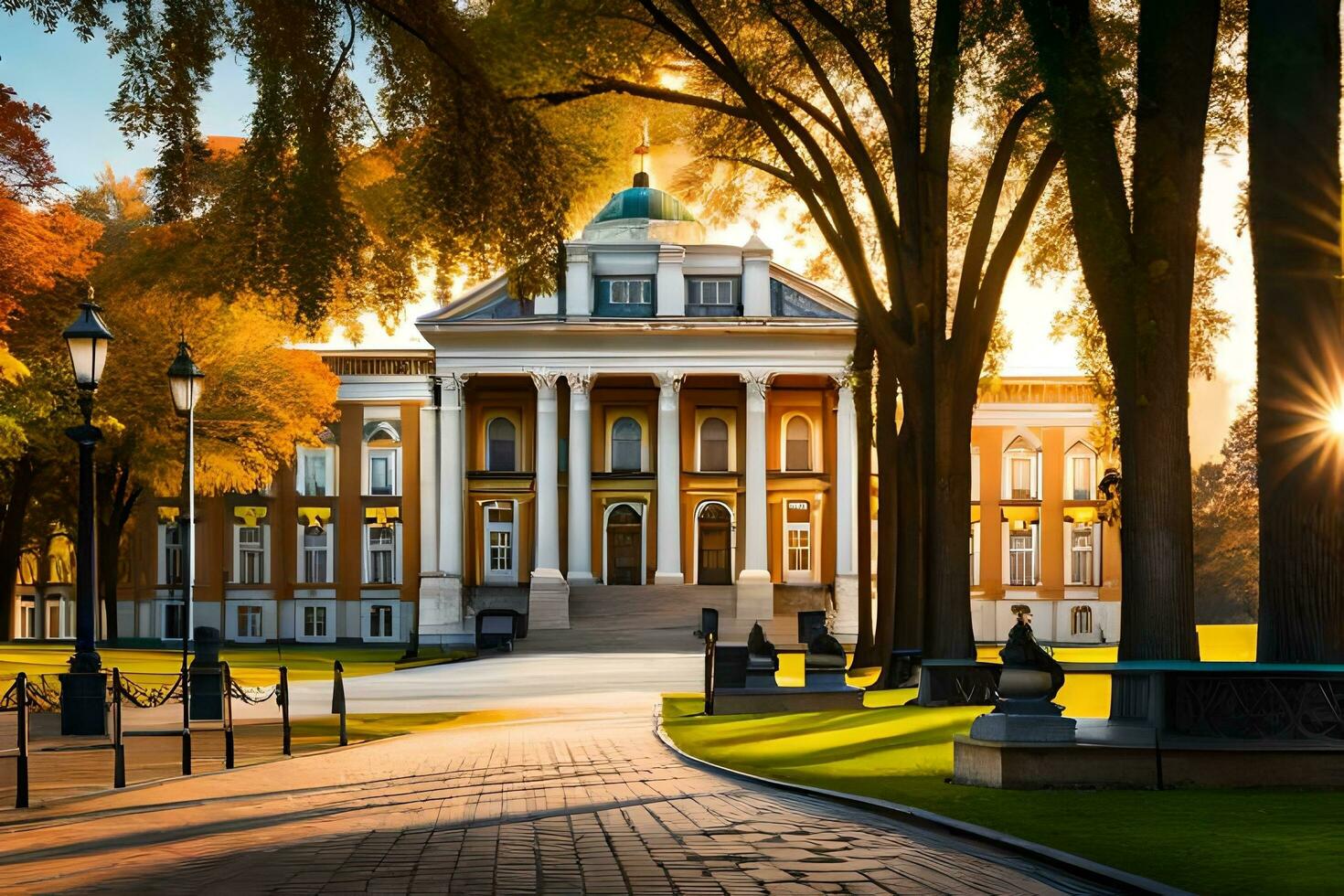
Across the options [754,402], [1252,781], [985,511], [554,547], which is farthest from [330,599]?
[1252,781]

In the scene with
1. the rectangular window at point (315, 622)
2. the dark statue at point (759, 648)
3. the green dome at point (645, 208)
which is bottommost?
the rectangular window at point (315, 622)

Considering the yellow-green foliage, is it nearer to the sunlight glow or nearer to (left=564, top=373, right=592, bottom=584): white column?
the sunlight glow

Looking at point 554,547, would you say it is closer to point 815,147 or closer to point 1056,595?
point 1056,595

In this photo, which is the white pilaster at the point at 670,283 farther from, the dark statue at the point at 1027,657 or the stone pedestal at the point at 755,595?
the dark statue at the point at 1027,657

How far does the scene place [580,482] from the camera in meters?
64.6

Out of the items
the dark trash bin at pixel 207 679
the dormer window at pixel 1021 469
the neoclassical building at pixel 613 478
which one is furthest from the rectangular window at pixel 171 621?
the dark trash bin at pixel 207 679

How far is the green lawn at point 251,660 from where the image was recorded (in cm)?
3816

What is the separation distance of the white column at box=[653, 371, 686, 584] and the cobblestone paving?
47334 mm

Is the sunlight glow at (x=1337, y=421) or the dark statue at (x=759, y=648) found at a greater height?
the sunlight glow at (x=1337, y=421)

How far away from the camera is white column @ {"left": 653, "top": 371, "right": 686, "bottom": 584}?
63.9 metres

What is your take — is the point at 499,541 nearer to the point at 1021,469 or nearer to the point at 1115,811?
the point at 1021,469

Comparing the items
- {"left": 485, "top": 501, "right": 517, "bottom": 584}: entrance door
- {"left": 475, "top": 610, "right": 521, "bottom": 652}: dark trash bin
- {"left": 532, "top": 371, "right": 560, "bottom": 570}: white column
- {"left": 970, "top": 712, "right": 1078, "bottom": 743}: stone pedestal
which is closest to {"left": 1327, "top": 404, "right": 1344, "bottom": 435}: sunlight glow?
{"left": 970, "top": 712, "right": 1078, "bottom": 743}: stone pedestal

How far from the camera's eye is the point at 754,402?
65375mm

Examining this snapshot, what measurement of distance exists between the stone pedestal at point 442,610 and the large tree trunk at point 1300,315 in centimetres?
5177
